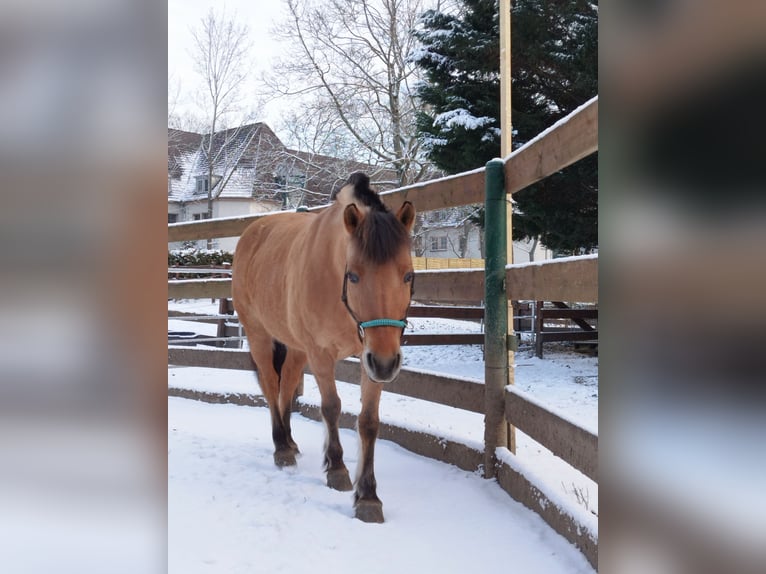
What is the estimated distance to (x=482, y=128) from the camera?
8008 millimetres

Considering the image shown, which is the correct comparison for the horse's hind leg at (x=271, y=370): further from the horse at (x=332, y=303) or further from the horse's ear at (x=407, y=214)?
the horse's ear at (x=407, y=214)

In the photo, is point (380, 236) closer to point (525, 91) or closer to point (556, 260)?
point (556, 260)

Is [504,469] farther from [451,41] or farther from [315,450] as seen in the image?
[451,41]

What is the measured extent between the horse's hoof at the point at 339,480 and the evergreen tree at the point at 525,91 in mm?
4614

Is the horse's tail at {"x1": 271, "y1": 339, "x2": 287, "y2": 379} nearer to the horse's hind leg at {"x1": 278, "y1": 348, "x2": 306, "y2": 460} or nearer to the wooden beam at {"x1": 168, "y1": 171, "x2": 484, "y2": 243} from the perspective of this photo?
the horse's hind leg at {"x1": 278, "y1": 348, "x2": 306, "y2": 460}

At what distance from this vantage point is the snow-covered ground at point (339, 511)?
7.54 feet

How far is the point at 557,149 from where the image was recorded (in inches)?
97.6

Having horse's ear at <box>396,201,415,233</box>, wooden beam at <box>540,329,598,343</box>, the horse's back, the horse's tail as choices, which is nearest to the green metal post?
horse's ear at <box>396,201,415,233</box>

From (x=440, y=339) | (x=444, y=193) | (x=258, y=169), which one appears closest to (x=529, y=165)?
(x=444, y=193)

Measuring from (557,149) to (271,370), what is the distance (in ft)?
8.98

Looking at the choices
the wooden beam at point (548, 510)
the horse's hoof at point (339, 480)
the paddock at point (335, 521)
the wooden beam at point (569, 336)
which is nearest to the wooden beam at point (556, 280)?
the wooden beam at point (548, 510)
